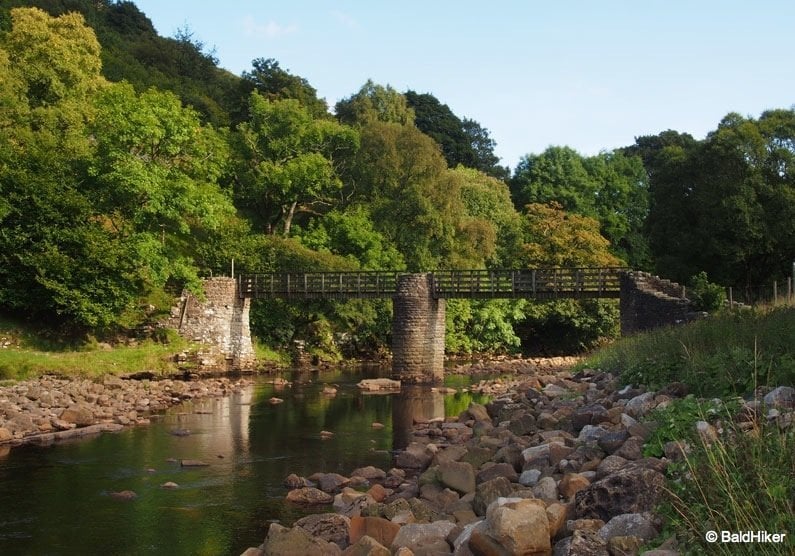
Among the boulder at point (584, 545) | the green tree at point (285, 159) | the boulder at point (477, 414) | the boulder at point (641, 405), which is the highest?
the green tree at point (285, 159)

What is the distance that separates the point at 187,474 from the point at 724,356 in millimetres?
9973

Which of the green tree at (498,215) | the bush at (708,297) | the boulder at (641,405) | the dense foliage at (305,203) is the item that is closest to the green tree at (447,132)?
the dense foliage at (305,203)

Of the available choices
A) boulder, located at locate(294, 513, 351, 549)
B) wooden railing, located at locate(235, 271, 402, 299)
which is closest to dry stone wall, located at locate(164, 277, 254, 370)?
wooden railing, located at locate(235, 271, 402, 299)

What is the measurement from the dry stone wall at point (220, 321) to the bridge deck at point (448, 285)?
37.2 inches

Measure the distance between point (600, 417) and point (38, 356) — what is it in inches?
916

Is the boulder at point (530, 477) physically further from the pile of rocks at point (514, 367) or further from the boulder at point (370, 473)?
the pile of rocks at point (514, 367)

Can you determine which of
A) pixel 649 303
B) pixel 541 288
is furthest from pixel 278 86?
pixel 649 303

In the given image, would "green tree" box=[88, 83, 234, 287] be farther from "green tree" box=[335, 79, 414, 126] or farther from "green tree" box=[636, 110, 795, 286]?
"green tree" box=[636, 110, 795, 286]

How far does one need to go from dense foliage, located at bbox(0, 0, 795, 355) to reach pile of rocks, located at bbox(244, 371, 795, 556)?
16.2 m

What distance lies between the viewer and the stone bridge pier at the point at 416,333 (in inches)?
1407

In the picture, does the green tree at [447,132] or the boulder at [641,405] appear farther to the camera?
the green tree at [447,132]

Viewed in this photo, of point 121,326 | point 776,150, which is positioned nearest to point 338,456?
point 121,326

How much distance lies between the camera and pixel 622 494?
317 inches

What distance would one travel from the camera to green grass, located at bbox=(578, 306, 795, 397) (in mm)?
11086
